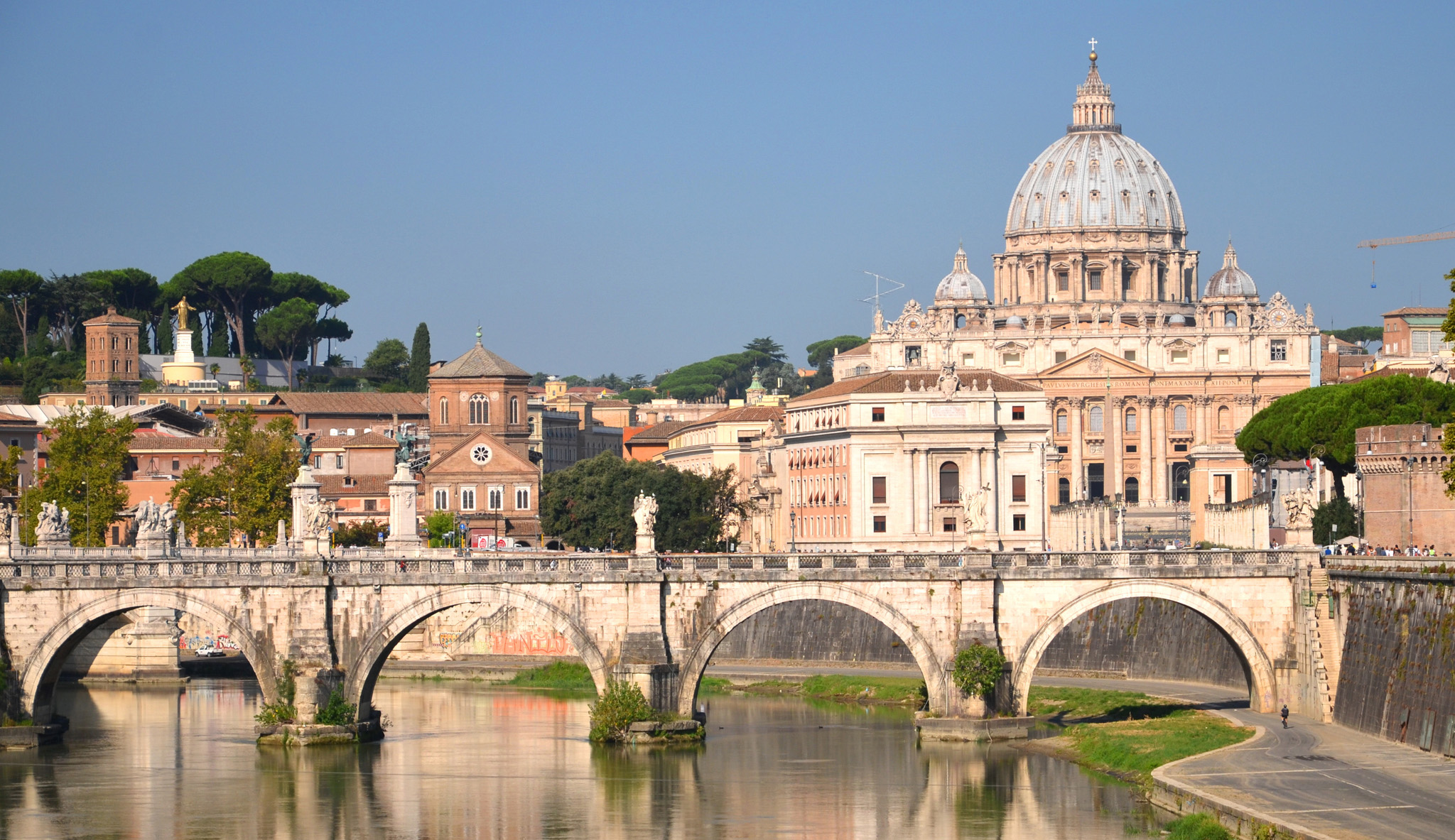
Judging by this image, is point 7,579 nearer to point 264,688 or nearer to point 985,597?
point 264,688

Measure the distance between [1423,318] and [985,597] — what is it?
12331cm

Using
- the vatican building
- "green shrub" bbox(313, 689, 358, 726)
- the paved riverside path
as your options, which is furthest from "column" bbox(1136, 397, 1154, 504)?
"green shrub" bbox(313, 689, 358, 726)

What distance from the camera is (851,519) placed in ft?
387

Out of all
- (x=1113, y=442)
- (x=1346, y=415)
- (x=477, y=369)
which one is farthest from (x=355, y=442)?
(x=1346, y=415)

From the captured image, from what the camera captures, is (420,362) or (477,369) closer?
(477,369)

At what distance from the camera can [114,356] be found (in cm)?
15325

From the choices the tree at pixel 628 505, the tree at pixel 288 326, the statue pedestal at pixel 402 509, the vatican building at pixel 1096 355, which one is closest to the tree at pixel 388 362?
the tree at pixel 288 326

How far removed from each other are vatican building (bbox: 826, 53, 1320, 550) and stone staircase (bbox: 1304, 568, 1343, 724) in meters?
42.1

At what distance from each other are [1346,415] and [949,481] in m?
37.8

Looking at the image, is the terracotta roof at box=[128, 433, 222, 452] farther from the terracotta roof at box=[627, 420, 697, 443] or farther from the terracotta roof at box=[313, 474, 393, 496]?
the terracotta roof at box=[627, 420, 697, 443]

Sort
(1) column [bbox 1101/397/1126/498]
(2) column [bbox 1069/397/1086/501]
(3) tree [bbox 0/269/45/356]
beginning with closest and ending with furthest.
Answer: (2) column [bbox 1069/397/1086/501] < (1) column [bbox 1101/397/1126/498] < (3) tree [bbox 0/269/45/356]

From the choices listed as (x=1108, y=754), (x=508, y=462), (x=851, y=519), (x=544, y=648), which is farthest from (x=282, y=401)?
(x=1108, y=754)

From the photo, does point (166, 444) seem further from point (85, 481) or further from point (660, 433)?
point (660, 433)

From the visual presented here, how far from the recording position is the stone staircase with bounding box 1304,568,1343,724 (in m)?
55.0
